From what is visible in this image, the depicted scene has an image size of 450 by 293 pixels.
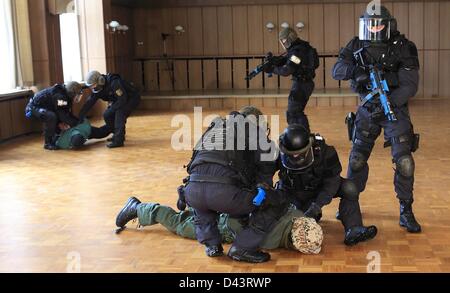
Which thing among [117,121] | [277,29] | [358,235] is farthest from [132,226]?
[277,29]

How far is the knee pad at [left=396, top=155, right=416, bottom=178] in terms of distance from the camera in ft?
14.9

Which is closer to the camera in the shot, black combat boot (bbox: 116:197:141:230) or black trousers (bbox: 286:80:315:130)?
black combat boot (bbox: 116:197:141:230)

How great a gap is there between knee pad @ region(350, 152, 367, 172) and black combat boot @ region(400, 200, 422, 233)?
424mm

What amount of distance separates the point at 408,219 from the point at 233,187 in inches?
59.8

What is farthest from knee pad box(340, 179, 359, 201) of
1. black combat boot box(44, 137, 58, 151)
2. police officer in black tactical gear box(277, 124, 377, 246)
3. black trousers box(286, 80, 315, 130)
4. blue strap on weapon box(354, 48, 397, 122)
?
black combat boot box(44, 137, 58, 151)

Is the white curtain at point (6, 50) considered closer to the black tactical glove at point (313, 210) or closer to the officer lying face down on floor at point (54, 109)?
the officer lying face down on floor at point (54, 109)

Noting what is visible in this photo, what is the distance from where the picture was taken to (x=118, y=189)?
6273 millimetres

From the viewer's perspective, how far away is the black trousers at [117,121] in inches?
358

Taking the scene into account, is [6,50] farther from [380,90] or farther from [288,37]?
[380,90]

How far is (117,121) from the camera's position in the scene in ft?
29.9

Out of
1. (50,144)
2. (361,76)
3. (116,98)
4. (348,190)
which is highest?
(361,76)

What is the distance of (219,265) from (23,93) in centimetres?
741

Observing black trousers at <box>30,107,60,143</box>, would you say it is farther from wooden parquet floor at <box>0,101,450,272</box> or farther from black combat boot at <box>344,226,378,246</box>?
black combat boot at <box>344,226,378,246</box>
